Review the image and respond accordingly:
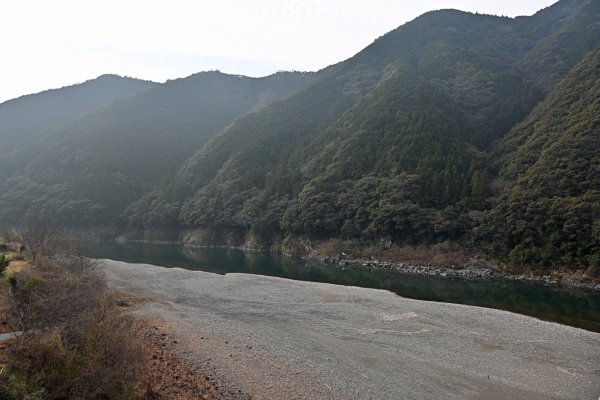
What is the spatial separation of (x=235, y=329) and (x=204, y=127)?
171659 millimetres

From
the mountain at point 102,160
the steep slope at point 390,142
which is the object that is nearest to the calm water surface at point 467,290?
the steep slope at point 390,142

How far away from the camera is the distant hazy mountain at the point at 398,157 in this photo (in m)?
51.7

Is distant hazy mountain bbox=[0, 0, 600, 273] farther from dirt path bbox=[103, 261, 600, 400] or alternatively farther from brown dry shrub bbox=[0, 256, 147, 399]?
brown dry shrub bbox=[0, 256, 147, 399]

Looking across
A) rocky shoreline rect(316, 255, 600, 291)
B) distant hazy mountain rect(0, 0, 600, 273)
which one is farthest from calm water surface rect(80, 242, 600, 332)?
distant hazy mountain rect(0, 0, 600, 273)

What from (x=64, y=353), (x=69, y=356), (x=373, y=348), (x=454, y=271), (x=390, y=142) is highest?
(x=390, y=142)

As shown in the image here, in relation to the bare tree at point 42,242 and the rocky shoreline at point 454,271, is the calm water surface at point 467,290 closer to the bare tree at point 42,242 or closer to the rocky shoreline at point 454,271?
the rocky shoreline at point 454,271

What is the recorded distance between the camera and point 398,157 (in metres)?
75.1

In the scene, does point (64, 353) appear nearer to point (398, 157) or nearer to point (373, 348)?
point (373, 348)

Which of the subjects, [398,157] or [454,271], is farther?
[398,157]

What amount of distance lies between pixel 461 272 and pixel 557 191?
15.7 metres

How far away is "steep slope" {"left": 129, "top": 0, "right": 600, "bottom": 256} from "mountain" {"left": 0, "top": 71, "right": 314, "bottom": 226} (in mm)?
14389

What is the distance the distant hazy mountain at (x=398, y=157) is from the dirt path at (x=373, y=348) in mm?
24788

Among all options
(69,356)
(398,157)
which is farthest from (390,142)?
(69,356)

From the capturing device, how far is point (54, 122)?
7726 inches
